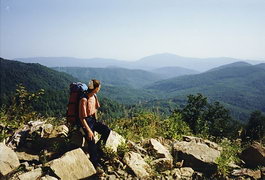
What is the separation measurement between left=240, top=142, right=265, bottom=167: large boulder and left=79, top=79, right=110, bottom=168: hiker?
13.8 ft

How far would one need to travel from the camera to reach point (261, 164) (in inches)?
266

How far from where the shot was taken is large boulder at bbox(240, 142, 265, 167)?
678cm

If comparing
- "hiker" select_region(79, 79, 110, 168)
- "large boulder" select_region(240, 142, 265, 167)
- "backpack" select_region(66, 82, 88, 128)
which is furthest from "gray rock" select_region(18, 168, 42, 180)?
"large boulder" select_region(240, 142, 265, 167)

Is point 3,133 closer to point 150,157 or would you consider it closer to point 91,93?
point 91,93

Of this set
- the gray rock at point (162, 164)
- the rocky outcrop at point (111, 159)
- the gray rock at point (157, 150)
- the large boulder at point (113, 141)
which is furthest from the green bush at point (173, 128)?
the large boulder at point (113, 141)

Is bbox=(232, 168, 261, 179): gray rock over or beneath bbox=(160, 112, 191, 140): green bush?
beneath

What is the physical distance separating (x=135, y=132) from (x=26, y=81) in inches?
7657

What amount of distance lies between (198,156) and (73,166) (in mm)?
3292

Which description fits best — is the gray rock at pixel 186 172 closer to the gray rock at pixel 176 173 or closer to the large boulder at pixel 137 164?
the gray rock at pixel 176 173

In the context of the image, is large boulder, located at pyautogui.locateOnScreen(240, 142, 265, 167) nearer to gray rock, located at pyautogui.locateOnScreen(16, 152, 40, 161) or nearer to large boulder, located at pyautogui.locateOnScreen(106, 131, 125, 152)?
large boulder, located at pyautogui.locateOnScreen(106, 131, 125, 152)

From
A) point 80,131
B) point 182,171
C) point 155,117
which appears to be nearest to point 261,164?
point 182,171

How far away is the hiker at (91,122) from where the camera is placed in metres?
5.45

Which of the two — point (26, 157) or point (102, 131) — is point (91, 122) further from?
point (26, 157)

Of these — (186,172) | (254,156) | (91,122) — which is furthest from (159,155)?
(254,156)
